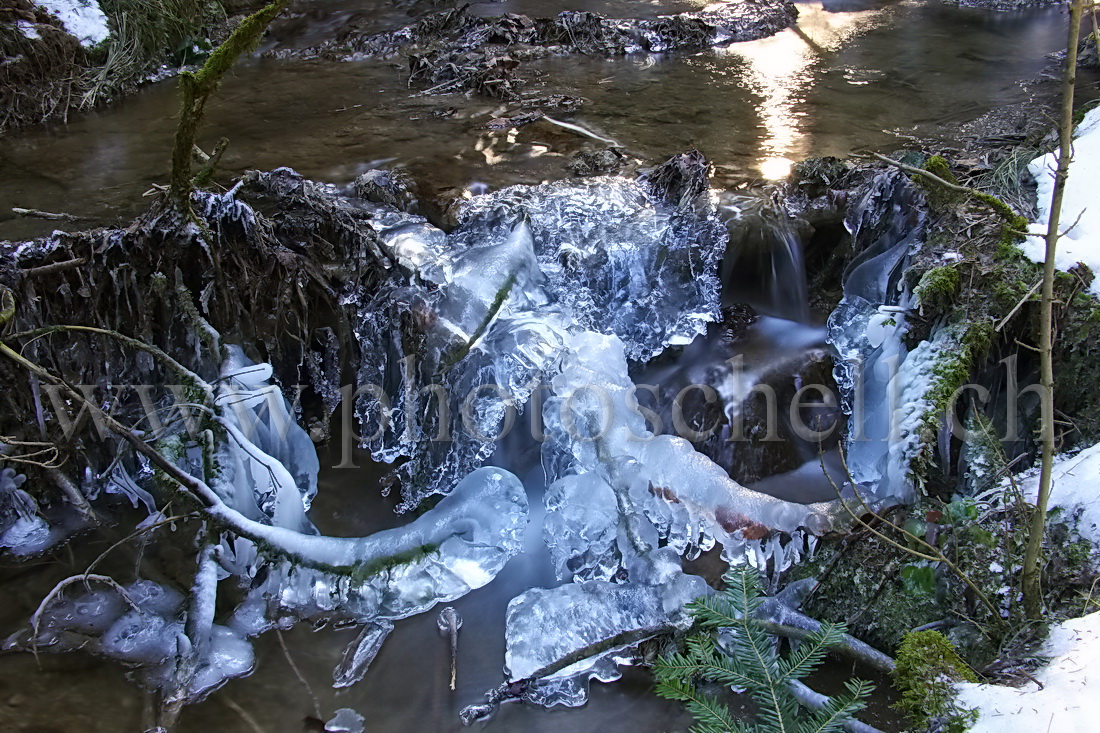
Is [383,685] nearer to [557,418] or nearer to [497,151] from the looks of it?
[557,418]

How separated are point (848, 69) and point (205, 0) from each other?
6104 millimetres

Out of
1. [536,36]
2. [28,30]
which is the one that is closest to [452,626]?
[28,30]

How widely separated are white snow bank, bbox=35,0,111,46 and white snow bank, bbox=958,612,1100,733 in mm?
7444

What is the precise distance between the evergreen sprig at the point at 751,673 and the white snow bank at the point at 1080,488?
2.98 ft

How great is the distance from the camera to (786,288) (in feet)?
13.9

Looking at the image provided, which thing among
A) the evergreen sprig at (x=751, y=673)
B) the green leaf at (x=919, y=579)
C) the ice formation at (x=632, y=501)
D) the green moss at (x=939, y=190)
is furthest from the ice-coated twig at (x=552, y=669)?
the green moss at (x=939, y=190)

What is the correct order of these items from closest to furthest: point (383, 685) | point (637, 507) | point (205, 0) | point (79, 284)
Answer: point (383, 685) → point (637, 507) → point (79, 284) → point (205, 0)

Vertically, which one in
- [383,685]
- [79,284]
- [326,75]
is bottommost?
[383,685]

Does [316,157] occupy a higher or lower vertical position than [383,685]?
higher

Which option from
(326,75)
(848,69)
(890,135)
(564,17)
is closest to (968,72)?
(848,69)

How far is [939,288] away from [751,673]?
1974 mm

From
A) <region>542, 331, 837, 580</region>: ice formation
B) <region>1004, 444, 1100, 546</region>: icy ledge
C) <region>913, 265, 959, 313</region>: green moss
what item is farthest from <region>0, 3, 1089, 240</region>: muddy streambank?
<region>1004, 444, 1100, 546</region>: icy ledge

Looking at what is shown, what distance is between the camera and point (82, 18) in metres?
6.30

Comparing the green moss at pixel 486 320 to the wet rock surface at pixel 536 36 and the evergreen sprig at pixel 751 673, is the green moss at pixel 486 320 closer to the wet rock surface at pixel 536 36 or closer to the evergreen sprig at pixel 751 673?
the evergreen sprig at pixel 751 673
